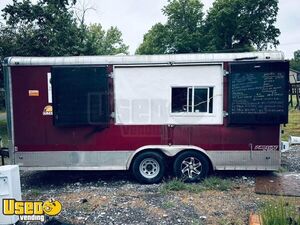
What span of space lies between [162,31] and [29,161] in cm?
4025

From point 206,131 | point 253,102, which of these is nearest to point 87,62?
point 206,131

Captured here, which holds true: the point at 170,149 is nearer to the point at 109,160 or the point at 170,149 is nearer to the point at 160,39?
the point at 109,160

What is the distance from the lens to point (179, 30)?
146 feet

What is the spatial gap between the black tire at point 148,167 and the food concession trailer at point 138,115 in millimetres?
24

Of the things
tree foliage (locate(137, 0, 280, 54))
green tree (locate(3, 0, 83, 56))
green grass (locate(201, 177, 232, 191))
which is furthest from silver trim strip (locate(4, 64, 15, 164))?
tree foliage (locate(137, 0, 280, 54))

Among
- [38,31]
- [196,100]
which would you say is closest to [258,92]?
[196,100]

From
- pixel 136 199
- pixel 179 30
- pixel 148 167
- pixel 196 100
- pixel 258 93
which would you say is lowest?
pixel 136 199

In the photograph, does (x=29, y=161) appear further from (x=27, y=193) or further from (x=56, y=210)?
(x=56, y=210)

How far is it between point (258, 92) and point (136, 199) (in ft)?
12.3

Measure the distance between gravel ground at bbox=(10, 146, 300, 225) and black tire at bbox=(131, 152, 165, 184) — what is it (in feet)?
0.73

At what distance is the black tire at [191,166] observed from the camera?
775 centimetres

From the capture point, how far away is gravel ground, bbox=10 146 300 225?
18.9 ft

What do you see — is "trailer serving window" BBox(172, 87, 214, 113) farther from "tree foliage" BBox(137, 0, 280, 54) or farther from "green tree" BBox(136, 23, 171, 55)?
"green tree" BBox(136, 23, 171, 55)

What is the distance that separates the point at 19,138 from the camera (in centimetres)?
771
